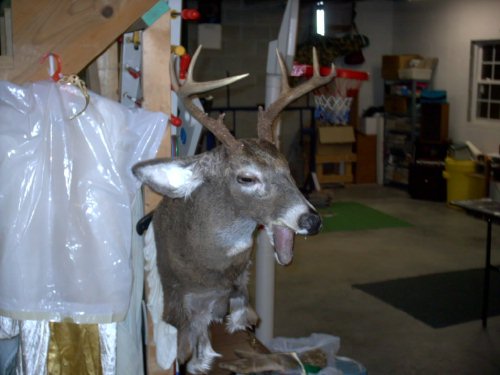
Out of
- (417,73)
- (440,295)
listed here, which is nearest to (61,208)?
(440,295)

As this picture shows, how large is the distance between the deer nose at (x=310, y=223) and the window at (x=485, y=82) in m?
8.09

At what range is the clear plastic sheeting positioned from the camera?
154cm

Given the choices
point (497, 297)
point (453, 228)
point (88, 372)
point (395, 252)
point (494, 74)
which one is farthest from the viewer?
point (494, 74)

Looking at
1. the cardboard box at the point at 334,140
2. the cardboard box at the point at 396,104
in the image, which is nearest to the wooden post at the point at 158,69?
the cardboard box at the point at 334,140

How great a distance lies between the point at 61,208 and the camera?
1560mm

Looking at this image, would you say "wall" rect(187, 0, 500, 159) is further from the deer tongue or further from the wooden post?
the deer tongue

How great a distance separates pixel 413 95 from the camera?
31.3ft

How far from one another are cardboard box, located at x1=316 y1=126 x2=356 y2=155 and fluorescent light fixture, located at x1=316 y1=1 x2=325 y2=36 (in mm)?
1479

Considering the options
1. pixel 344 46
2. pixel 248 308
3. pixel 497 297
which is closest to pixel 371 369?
pixel 497 297

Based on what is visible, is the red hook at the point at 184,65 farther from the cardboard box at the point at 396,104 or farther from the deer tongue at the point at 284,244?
the cardboard box at the point at 396,104

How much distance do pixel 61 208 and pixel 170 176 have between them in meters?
0.33

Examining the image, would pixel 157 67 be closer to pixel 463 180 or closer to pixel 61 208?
pixel 61 208

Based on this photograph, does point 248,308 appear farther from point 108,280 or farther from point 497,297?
point 497,297

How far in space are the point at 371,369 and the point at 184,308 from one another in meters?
2.69
